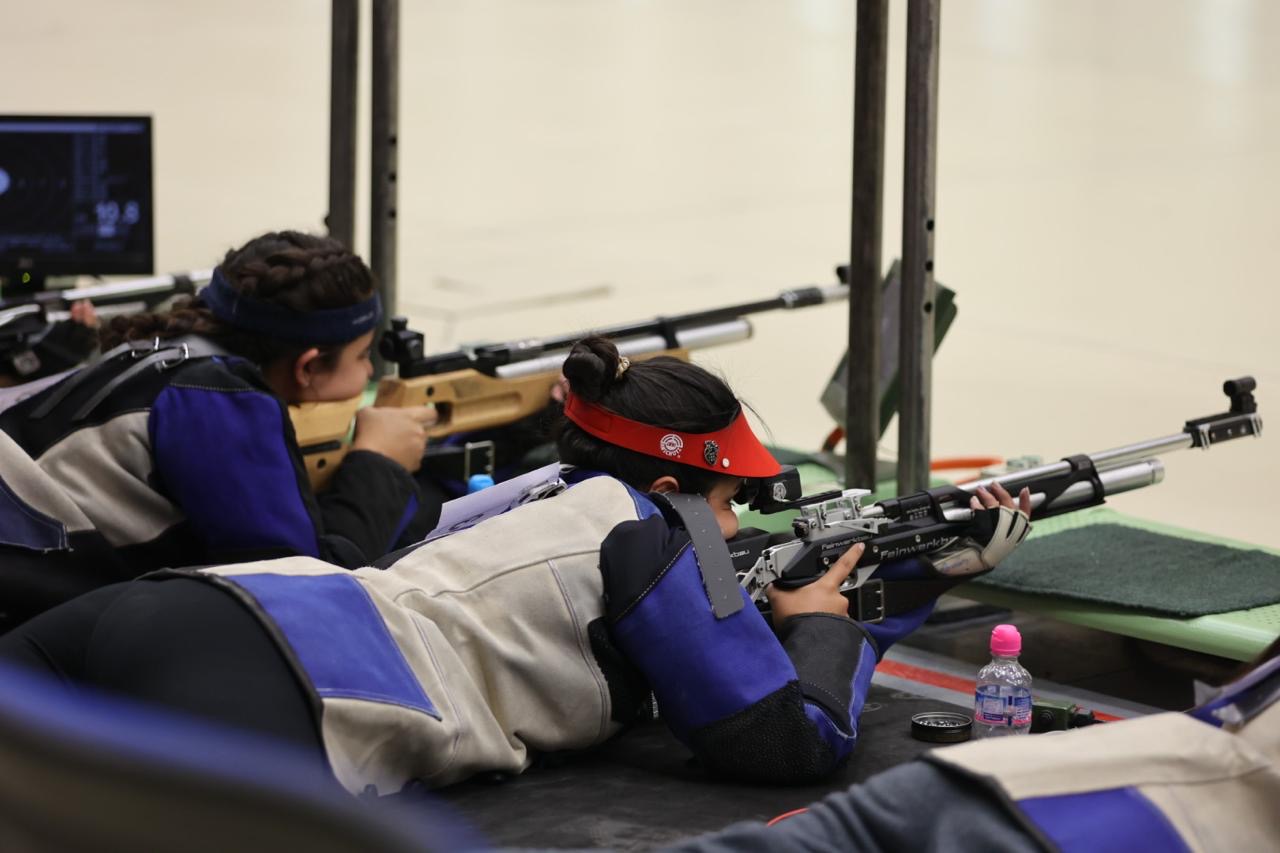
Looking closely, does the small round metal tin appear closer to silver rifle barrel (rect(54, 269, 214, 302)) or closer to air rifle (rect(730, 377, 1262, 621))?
air rifle (rect(730, 377, 1262, 621))

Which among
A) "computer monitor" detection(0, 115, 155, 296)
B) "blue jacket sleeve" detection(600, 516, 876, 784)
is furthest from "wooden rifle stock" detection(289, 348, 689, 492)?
"computer monitor" detection(0, 115, 155, 296)

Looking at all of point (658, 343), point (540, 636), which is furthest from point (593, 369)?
point (658, 343)

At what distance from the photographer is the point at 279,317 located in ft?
10.0

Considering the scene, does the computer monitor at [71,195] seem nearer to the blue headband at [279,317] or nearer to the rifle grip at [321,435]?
the rifle grip at [321,435]

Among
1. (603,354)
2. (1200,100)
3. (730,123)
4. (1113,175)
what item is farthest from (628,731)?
(1200,100)

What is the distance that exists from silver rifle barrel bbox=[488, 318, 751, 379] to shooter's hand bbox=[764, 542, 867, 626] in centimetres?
131

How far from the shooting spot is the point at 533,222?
874 cm

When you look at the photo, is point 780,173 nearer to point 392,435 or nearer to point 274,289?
point 392,435

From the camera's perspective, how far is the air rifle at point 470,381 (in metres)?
3.63

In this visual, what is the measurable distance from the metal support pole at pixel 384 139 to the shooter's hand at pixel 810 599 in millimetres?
2432

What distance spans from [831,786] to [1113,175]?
7160mm

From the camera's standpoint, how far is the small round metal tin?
8.96ft

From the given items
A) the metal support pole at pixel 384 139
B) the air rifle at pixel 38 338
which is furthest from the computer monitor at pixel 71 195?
the metal support pole at pixel 384 139

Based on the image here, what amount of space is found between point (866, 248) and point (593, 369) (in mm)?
1477
